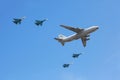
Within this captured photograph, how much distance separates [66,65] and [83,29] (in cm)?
2746

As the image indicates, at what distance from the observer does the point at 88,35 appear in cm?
19825

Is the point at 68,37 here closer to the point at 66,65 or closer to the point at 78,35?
the point at 78,35

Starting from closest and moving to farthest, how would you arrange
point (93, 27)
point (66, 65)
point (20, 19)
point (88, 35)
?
point (20, 19) → point (66, 65) → point (93, 27) → point (88, 35)

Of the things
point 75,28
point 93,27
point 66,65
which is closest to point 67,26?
point 75,28

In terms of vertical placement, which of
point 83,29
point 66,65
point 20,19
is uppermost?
point 83,29

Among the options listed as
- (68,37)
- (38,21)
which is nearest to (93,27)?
(68,37)

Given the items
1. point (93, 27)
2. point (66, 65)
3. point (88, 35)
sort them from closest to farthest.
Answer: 1. point (66, 65)
2. point (93, 27)
3. point (88, 35)

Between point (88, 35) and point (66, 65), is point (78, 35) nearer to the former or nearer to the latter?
point (88, 35)

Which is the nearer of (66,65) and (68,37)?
(66,65)

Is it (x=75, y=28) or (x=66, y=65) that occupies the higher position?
(x=75, y=28)

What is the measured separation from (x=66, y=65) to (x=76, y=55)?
12.0 m

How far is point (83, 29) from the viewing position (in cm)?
18962

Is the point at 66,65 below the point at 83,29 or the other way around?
below

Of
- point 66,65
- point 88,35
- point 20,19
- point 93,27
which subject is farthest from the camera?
point 88,35
